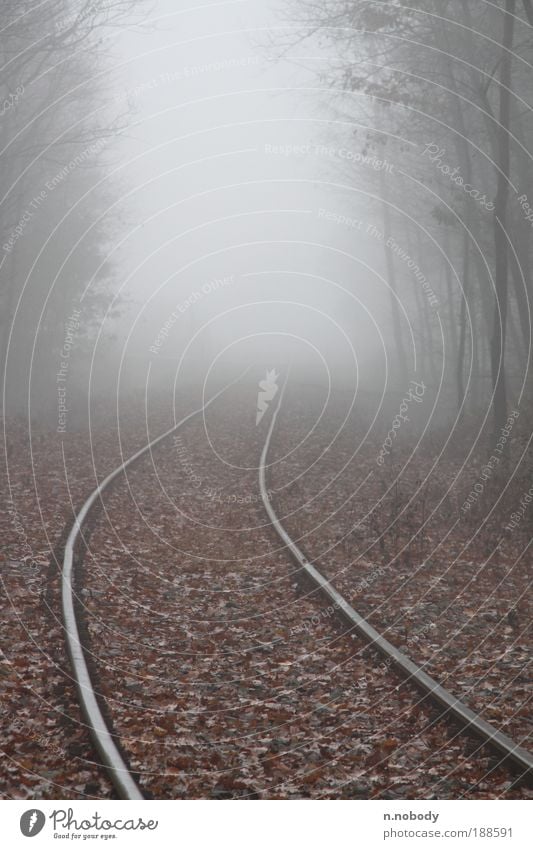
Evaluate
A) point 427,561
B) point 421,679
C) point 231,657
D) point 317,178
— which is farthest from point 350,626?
point 317,178

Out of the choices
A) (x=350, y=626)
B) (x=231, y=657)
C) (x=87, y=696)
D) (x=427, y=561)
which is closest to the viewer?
(x=87, y=696)

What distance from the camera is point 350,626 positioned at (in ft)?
27.8

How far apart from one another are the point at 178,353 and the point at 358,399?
36.9 metres

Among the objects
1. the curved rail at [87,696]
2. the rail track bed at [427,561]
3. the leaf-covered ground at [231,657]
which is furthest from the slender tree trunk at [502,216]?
the curved rail at [87,696]

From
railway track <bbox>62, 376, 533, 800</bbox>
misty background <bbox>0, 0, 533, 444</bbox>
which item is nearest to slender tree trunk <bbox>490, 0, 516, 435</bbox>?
misty background <bbox>0, 0, 533, 444</bbox>

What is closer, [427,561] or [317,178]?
[427,561]

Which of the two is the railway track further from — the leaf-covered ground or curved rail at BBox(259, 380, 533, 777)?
the leaf-covered ground

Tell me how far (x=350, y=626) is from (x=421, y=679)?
1591mm

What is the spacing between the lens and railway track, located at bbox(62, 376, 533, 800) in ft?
18.1

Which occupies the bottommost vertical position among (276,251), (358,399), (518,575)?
(518,575)

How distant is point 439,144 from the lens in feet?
80.1

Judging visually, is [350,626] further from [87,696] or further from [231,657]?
[87,696]

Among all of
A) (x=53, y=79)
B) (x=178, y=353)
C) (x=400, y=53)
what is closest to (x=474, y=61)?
(x=400, y=53)
